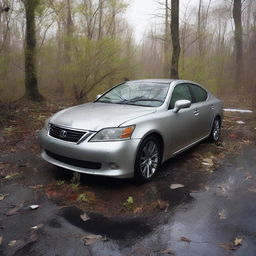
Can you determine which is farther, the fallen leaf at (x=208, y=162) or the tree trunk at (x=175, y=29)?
the tree trunk at (x=175, y=29)

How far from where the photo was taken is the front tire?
3863mm

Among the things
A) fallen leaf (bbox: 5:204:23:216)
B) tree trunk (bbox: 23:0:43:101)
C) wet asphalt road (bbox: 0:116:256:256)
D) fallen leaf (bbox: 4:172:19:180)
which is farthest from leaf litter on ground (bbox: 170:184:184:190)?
tree trunk (bbox: 23:0:43:101)

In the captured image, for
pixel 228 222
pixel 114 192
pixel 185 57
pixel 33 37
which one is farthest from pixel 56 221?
pixel 185 57

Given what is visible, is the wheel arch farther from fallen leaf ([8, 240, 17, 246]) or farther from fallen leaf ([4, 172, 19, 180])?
fallen leaf ([4, 172, 19, 180])

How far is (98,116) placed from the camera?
159 inches

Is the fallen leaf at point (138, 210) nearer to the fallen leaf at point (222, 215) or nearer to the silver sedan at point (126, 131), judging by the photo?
the silver sedan at point (126, 131)

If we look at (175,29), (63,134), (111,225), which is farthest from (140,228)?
(175,29)

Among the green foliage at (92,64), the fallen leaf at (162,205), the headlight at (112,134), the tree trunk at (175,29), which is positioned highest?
the tree trunk at (175,29)

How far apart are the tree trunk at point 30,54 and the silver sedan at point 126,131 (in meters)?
6.21

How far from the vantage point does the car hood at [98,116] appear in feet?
12.5

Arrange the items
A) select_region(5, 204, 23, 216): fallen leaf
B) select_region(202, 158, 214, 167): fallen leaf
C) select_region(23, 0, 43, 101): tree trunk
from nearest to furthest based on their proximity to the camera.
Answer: select_region(5, 204, 23, 216): fallen leaf < select_region(202, 158, 214, 167): fallen leaf < select_region(23, 0, 43, 101): tree trunk

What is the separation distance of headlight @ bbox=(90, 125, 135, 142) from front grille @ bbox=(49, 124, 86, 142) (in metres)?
0.23

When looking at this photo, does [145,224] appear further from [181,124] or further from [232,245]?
[181,124]

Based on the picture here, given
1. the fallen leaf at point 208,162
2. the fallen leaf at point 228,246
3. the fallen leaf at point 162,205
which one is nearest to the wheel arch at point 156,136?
the fallen leaf at point 162,205
